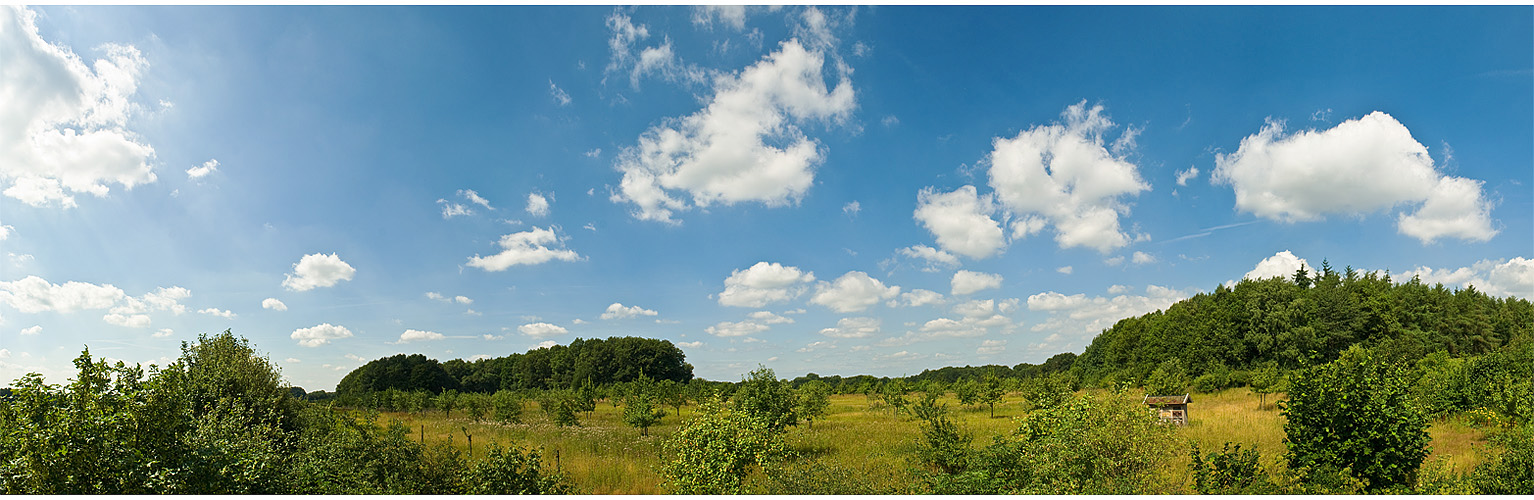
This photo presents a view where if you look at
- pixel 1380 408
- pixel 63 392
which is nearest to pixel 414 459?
pixel 63 392

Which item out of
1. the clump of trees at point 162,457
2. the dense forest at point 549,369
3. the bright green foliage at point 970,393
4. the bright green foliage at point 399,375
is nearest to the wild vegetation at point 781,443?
the clump of trees at point 162,457

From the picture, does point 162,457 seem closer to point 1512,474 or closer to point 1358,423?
point 1358,423

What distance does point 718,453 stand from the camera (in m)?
14.4

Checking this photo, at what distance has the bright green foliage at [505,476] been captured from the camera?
10992mm

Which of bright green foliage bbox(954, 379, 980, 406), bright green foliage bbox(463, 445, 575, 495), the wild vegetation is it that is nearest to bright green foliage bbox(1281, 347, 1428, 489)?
the wild vegetation

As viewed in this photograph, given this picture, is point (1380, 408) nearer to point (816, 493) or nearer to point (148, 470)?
point (816, 493)

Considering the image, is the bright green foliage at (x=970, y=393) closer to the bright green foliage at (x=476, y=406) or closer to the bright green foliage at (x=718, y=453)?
the bright green foliage at (x=718, y=453)

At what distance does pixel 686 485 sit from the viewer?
1466 centimetres

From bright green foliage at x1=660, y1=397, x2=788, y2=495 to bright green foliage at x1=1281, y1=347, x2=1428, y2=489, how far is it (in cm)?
1117

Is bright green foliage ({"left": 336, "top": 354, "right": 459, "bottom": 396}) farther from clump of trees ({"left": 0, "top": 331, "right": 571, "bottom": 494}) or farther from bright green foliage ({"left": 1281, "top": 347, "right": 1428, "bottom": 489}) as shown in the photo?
bright green foliage ({"left": 1281, "top": 347, "right": 1428, "bottom": 489})

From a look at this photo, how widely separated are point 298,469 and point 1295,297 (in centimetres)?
8864

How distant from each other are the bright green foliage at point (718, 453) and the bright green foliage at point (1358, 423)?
36.7ft

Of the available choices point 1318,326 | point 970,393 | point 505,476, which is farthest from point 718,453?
point 1318,326

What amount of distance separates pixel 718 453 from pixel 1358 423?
43.1 feet
